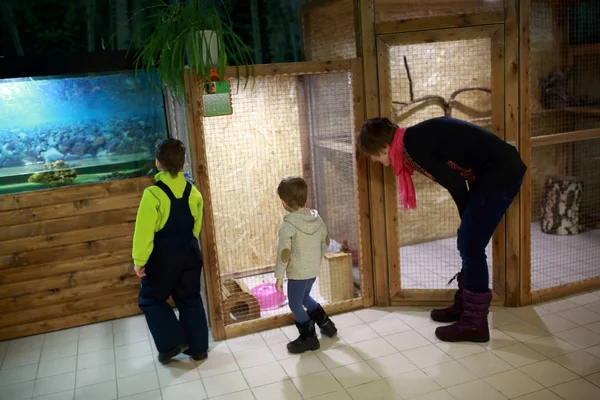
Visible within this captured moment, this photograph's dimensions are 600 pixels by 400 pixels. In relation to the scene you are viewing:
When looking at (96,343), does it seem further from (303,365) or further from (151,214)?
(303,365)

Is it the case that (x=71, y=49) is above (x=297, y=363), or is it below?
above

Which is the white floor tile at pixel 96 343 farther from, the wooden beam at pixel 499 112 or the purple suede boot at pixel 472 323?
the wooden beam at pixel 499 112

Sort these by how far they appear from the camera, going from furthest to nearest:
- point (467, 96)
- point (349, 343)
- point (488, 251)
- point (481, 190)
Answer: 1. point (467, 96)
2. point (488, 251)
3. point (349, 343)
4. point (481, 190)

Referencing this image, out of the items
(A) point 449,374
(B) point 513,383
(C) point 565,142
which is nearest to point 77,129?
(A) point 449,374

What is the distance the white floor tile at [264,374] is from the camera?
3.04 meters

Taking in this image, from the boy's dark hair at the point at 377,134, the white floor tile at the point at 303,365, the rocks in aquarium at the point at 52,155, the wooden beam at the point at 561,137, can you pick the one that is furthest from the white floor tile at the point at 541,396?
the rocks in aquarium at the point at 52,155

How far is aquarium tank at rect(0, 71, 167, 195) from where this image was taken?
3.77 m

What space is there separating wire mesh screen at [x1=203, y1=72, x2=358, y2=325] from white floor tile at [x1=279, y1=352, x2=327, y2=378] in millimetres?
664

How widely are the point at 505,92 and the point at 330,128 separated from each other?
1.17 meters

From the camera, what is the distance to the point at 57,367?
11.2ft

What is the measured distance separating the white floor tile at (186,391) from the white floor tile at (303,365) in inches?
18.4

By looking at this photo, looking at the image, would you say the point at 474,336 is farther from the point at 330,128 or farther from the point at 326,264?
→ the point at 330,128

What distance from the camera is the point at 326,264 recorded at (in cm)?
396

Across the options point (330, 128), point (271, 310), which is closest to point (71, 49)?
point (330, 128)
